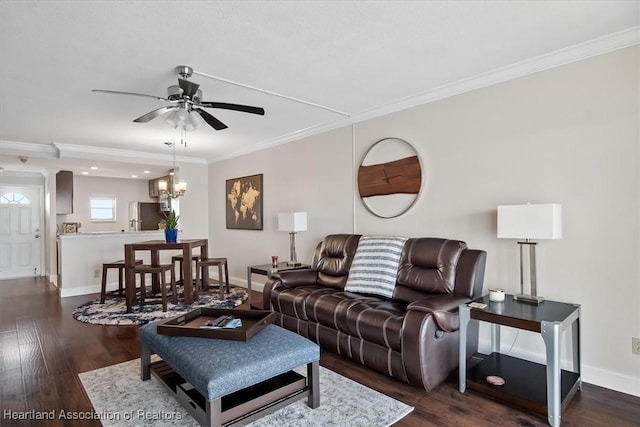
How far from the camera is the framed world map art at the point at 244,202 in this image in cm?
566

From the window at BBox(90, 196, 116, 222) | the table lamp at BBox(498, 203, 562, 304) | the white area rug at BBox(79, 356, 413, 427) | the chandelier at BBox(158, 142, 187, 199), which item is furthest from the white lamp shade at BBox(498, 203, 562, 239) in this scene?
the window at BBox(90, 196, 116, 222)

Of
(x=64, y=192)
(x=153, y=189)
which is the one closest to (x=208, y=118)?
(x=64, y=192)

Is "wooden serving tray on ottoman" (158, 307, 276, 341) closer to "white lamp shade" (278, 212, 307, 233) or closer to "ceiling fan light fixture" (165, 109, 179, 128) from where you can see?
"ceiling fan light fixture" (165, 109, 179, 128)

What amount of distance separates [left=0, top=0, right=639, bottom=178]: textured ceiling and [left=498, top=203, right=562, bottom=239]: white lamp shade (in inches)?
44.9

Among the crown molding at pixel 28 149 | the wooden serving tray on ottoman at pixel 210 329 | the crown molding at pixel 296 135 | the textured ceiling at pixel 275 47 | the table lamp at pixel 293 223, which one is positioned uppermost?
the textured ceiling at pixel 275 47

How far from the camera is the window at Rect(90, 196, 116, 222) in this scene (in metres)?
8.31

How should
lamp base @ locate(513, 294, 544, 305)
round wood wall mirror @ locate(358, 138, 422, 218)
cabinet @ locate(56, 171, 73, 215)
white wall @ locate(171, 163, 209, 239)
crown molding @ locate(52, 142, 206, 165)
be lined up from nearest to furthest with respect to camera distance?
lamp base @ locate(513, 294, 544, 305) < round wood wall mirror @ locate(358, 138, 422, 218) < crown molding @ locate(52, 142, 206, 165) < white wall @ locate(171, 163, 209, 239) < cabinet @ locate(56, 171, 73, 215)

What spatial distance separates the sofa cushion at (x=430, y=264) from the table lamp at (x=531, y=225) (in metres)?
0.46

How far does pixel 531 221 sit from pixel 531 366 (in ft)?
3.53

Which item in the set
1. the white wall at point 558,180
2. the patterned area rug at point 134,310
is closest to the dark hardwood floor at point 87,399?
the patterned area rug at point 134,310

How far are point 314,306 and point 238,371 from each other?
130cm

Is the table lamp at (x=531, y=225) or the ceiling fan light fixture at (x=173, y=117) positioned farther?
the ceiling fan light fixture at (x=173, y=117)

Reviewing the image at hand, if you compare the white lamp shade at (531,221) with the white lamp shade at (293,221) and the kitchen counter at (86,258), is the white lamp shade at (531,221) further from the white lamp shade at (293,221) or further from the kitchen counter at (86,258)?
the kitchen counter at (86,258)

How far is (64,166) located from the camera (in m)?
6.42
